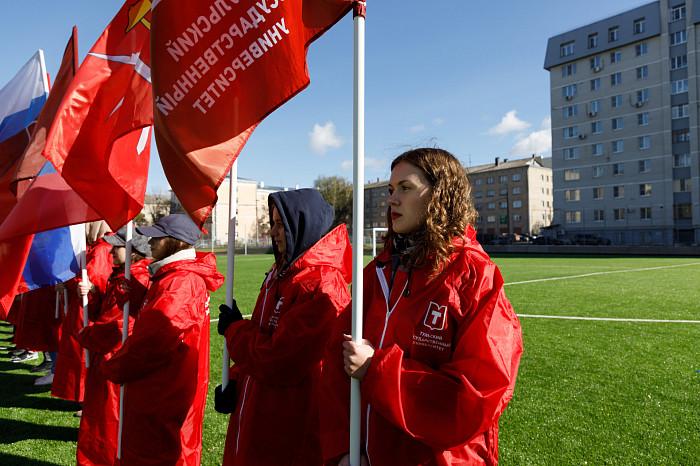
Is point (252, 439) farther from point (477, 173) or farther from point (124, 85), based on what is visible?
point (477, 173)

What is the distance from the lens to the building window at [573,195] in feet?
190

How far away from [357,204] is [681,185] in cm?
5939

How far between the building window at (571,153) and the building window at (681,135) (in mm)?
10718

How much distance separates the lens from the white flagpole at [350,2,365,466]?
1874 mm

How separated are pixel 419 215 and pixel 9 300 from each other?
→ 384cm

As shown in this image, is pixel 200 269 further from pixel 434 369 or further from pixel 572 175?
pixel 572 175

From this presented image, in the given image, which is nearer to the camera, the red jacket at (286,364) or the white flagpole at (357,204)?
the white flagpole at (357,204)

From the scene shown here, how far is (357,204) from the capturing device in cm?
193

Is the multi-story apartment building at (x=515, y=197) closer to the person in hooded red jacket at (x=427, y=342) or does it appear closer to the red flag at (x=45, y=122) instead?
the red flag at (x=45, y=122)

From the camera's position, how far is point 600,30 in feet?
189

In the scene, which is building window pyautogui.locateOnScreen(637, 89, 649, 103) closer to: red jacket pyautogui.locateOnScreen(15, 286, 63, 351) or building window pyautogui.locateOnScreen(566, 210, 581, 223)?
building window pyautogui.locateOnScreen(566, 210, 581, 223)

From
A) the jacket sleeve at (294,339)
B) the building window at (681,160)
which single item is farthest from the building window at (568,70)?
the jacket sleeve at (294,339)

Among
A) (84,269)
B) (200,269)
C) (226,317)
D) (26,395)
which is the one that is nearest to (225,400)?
(226,317)

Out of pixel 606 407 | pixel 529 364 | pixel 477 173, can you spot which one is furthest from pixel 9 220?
pixel 477 173
